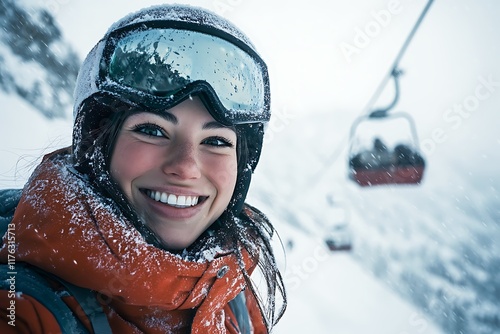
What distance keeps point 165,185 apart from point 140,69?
50 centimetres

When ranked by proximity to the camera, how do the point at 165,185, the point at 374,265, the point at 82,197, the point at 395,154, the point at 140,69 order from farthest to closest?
the point at 374,265 → the point at 395,154 → the point at 140,69 → the point at 165,185 → the point at 82,197

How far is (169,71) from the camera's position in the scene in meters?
1.53

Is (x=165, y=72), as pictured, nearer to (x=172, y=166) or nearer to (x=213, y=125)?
(x=213, y=125)

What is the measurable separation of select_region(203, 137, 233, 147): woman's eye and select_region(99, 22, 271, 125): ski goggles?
82mm

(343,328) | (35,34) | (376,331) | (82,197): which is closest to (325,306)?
(343,328)

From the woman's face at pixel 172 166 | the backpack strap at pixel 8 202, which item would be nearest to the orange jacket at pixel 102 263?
the woman's face at pixel 172 166

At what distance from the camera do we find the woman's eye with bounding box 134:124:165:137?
4.41ft

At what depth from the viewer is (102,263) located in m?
1.13

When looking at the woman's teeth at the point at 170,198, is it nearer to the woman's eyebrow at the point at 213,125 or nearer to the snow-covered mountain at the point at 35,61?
the woman's eyebrow at the point at 213,125

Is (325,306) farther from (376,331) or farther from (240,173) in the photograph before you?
(240,173)

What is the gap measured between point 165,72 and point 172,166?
17.3 inches

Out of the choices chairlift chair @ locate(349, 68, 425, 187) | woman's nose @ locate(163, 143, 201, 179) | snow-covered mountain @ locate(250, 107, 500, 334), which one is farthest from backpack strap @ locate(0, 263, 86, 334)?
snow-covered mountain @ locate(250, 107, 500, 334)

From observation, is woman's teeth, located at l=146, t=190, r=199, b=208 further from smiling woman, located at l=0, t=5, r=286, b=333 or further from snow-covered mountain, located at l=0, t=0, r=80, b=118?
snow-covered mountain, located at l=0, t=0, r=80, b=118

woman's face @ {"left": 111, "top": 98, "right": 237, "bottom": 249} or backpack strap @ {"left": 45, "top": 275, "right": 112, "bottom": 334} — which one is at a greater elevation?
woman's face @ {"left": 111, "top": 98, "right": 237, "bottom": 249}
